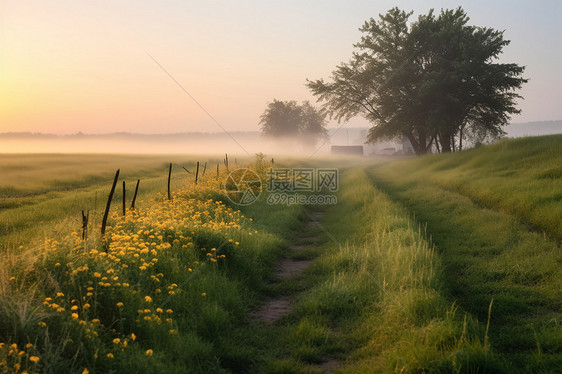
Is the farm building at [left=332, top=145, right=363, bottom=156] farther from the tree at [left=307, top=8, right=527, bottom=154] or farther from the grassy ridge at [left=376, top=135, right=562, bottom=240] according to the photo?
the grassy ridge at [left=376, top=135, right=562, bottom=240]

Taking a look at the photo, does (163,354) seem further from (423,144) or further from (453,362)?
(423,144)

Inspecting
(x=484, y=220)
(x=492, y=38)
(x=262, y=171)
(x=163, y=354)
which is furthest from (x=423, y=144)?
(x=163, y=354)

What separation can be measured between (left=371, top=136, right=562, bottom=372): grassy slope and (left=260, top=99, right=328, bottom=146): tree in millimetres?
87773

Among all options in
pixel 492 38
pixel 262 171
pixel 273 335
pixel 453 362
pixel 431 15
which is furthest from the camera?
pixel 431 15

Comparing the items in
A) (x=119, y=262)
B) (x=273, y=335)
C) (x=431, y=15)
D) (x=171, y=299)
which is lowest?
(x=273, y=335)

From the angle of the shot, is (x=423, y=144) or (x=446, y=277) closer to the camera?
(x=446, y=277)

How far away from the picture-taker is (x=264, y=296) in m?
8.17

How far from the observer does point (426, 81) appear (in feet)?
128

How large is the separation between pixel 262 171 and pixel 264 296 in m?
18.7

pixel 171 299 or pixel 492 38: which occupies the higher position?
pixel 492 38

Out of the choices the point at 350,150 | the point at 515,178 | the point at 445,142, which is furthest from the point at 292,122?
the point at 515,178

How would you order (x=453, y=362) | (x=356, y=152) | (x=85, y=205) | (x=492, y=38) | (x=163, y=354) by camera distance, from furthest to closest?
(x=356, y=152), (x=492, y=38), (x=85, y=205), (x=163, y=354), (x=453, y=362)

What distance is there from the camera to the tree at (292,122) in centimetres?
→ 10925

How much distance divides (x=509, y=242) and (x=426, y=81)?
31556 mm
